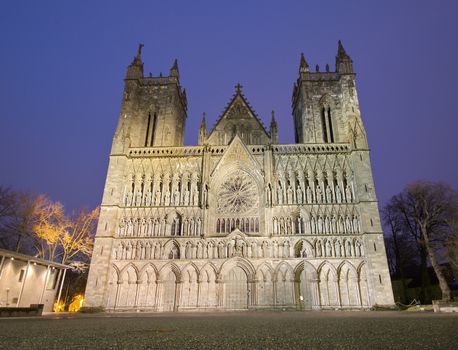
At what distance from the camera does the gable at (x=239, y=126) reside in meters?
34.5

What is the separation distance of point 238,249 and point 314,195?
27.9 ft

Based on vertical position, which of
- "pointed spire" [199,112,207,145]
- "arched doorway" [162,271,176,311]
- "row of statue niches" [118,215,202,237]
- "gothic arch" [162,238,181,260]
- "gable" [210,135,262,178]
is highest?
"pointed spire" [199,112,207,145]

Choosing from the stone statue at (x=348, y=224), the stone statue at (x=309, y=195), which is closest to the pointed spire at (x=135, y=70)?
the stone statue at (x=309, y=195)

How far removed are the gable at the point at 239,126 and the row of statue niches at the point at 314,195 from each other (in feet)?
23.4

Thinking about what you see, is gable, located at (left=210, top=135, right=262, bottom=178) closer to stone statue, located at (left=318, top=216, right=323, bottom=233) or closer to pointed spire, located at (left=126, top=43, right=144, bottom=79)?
stone statue, located at (left=318, top=216, right=323, bottom=233)

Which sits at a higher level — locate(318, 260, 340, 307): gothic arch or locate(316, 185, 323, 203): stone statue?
locate(316, 185, 323, 203): stone statue

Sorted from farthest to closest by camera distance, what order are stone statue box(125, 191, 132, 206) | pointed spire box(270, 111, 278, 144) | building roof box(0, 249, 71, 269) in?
pointed spire box(270, 111, 278, 144)
stone statue box(125, 191, 132, 206)
building roof box(0, 249, 71, 269)

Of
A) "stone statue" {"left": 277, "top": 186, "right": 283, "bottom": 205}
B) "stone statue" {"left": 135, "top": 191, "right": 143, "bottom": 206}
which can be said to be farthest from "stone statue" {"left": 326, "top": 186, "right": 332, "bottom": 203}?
"stone statue" {"left": 135, "top": 191, "right": 143, "bottom": 206}

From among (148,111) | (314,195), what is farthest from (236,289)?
(148,111)

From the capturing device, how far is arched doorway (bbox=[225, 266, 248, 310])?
85.3ft

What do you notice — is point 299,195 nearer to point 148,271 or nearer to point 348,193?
point 348,193

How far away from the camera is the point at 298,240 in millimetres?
27406

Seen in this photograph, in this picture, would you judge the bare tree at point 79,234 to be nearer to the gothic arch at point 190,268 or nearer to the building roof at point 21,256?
the building roof at point 21,256

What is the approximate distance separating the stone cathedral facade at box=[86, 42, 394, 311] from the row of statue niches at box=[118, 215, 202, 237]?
9cm
